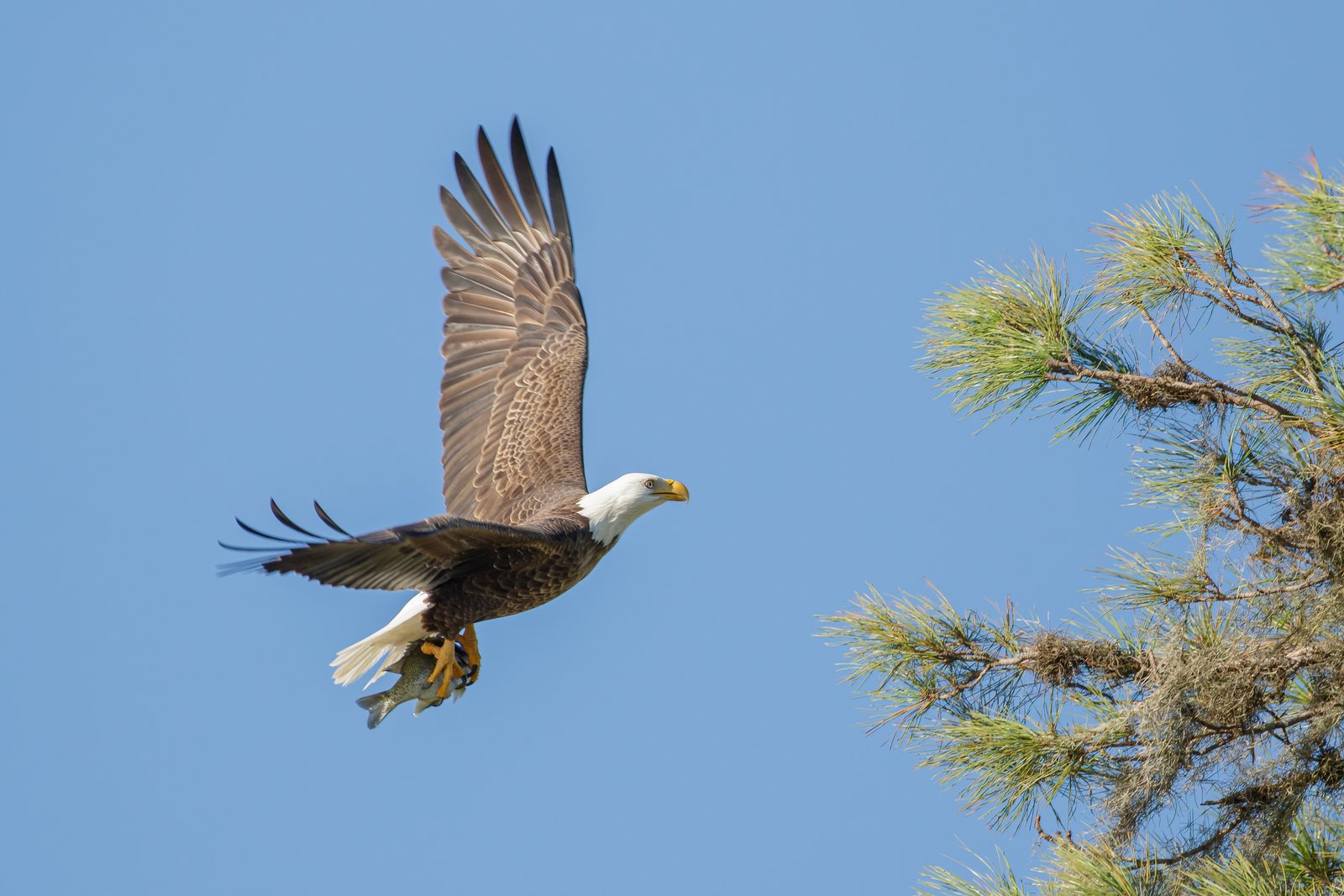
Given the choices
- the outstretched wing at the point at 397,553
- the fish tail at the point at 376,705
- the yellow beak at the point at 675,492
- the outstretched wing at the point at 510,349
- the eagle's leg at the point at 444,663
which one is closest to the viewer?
the outstretched wing at the point at 397,553

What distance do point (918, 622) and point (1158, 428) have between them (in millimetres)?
747

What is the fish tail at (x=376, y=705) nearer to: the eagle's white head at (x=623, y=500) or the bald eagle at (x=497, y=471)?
the bald eagle at (x=497, y=471)

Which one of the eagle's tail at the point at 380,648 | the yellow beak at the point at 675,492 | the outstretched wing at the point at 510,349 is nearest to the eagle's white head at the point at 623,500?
the yellow beak at the point at 675,492

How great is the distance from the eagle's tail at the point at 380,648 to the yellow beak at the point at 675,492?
98 centimetres

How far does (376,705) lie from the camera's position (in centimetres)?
519

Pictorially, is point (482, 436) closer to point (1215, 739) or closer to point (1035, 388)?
point (1035, 388)

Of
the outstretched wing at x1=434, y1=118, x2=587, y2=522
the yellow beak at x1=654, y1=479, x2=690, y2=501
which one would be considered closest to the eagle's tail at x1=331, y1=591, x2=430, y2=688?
the outstretched wing at x1=434, y1=118, x2=587, y2=522

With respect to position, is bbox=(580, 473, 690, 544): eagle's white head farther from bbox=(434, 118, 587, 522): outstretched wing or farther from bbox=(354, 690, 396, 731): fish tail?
bbox=(354, 690, 396, 731): fish tail

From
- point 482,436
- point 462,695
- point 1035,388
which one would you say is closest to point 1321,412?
point 1035,388

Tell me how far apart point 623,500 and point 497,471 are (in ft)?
2.76

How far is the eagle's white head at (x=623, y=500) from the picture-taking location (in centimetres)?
528

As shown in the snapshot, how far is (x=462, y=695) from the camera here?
541cm

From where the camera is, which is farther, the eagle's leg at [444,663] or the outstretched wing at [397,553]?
the eagle's leg at [444,663]

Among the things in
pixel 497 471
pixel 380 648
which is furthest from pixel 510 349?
pixel 380 648
